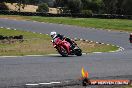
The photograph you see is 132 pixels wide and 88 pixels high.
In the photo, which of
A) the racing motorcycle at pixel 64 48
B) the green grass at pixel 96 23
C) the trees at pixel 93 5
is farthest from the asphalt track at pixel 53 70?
the trees at pixel 93 5

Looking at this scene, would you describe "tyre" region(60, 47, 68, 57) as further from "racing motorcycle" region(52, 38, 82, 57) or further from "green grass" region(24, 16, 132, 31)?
"green grass" region(24, 16, 132, 31)

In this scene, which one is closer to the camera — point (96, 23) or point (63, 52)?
point (63, 52)

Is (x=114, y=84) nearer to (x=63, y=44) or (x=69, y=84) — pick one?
(x=69, y=84)

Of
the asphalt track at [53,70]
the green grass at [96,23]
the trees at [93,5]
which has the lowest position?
the trees at [93,5]

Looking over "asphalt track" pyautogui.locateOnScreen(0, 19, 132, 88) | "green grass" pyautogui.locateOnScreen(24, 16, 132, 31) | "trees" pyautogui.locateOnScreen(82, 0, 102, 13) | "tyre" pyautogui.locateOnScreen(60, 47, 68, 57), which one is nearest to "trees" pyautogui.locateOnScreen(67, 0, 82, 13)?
"trees" pyautogui.locateOnScreen(82, 0, 102, 13)

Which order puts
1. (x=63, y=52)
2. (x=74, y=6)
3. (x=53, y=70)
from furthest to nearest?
(x=74, y=6)
(x=63, y=52)
(x=53, y=70)

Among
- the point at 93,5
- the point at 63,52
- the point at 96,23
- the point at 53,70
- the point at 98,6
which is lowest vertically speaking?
the point at 98,6

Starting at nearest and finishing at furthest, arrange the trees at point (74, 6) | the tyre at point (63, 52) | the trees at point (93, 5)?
the tyre at point (63, 52) → the trees at point (74, 6) → the trees at point (93, 5)

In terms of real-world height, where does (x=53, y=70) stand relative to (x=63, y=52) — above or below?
above

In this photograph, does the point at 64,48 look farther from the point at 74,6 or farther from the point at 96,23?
the point at 74,6

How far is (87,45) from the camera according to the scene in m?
27.2

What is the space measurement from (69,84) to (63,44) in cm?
864

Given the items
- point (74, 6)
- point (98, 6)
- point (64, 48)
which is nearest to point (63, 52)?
point (64, 48)

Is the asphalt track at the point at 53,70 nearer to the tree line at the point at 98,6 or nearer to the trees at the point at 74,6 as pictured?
the trees at the point at 74,6
